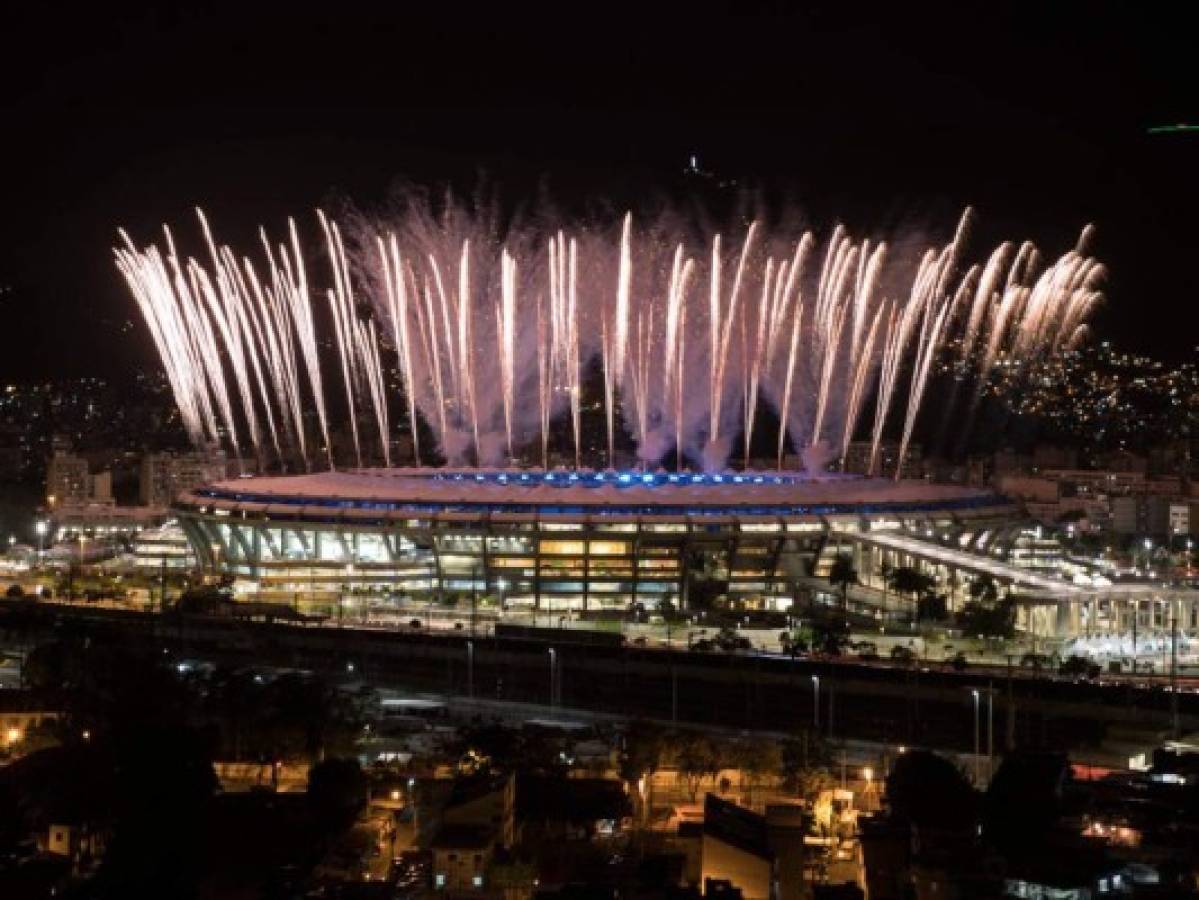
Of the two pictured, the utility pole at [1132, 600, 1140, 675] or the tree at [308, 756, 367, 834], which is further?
the utility pole at [1132, 600, 1140, 675]

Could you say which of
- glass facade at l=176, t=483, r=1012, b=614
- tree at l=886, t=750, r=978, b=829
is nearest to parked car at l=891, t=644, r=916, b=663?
glass facade at l=176, t=483, r=1012, b=614

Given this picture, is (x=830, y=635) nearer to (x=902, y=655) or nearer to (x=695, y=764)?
(x=902, y=655)

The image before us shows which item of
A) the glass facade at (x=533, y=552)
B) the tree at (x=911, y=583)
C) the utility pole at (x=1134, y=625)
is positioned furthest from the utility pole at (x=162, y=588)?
the utility pole at (x=1134, y=625)

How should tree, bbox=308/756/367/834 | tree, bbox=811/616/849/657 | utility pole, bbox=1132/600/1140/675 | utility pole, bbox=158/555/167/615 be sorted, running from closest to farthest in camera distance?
tree, bbox=308/756/367/834
tree, bbox=811/616/849/657
utility pole, bbox=1132/600/1140/675
utility pole, bbox=158/555/167/615

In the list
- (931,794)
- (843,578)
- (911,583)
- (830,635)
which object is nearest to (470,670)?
(830,635)

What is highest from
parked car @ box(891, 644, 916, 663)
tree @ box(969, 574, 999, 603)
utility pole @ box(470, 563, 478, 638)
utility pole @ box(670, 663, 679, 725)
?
tree @ box(969, 574, 999, 603)

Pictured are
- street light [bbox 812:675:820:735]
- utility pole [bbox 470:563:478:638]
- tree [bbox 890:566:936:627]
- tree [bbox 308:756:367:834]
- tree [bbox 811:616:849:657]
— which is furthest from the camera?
tree [bbox 890:566:936:627]

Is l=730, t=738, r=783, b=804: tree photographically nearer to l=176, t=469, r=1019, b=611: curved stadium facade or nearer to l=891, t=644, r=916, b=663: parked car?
l=891, t=644, r=916, b=663: parked car
